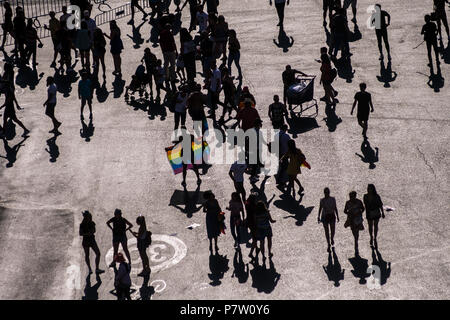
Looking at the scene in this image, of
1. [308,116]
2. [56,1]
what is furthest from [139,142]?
[56,1]

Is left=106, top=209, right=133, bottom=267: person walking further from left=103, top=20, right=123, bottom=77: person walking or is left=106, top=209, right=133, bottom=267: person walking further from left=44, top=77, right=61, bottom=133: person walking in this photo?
left=103, top=20, right=123, bottom=77: person walking

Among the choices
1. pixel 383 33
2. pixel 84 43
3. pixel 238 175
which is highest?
pixel 383 33

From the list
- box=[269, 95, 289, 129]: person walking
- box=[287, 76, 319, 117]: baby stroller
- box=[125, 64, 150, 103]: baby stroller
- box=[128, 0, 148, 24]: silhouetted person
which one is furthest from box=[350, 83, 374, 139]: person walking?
box=[128, 0, 148, 24]: silhouetted person

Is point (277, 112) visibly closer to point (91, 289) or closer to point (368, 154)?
point (368, 154)

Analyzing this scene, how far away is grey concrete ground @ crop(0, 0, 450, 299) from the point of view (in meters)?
21.0

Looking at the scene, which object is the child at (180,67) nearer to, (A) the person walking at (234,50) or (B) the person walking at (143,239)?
(A) the person walking at (234,50)

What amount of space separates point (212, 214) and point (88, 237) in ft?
9.68

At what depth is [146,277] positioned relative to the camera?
21516mm

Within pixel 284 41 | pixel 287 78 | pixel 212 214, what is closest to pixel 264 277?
pixel 212 214

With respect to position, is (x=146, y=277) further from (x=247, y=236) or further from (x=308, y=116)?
(x=308, y=116)

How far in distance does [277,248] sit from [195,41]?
40.0 feet

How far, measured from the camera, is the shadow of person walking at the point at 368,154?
25.5m

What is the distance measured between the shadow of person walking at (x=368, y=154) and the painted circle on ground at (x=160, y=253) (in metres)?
6.14

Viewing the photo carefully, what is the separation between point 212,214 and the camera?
21.5 metres
